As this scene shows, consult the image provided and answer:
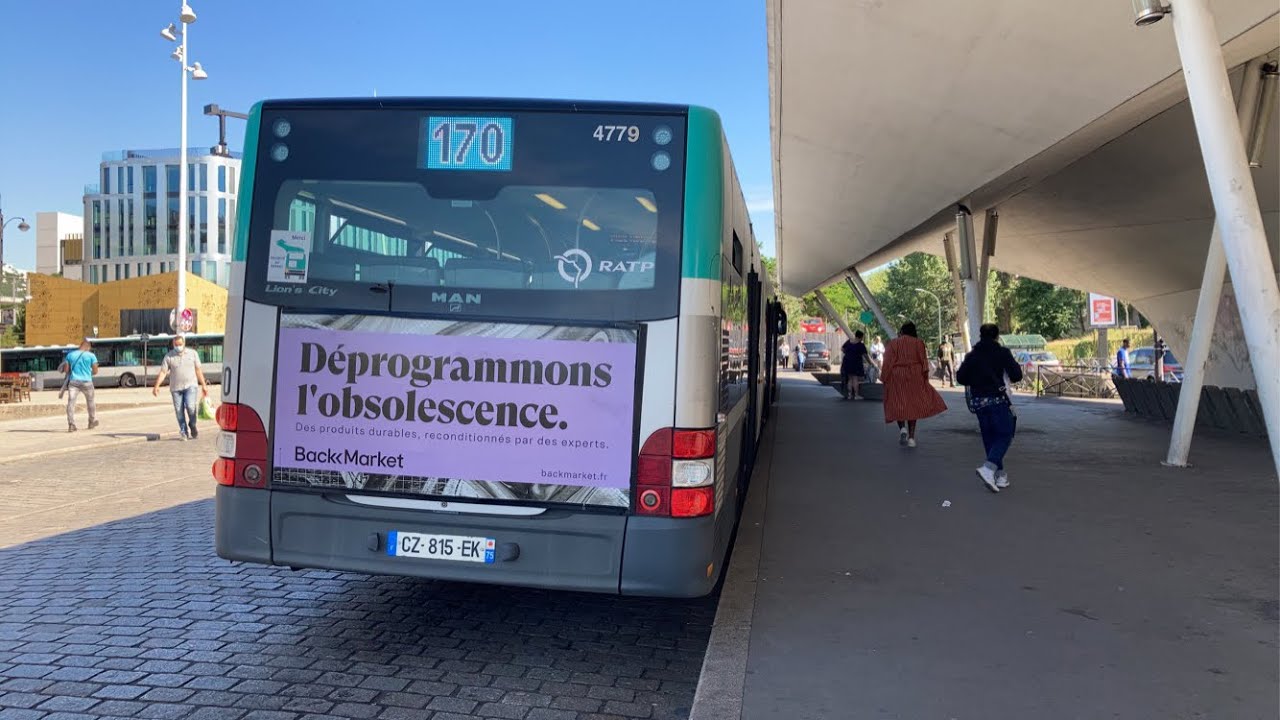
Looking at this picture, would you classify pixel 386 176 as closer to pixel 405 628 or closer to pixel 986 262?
pixel 405 628

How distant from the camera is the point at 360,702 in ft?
13.7

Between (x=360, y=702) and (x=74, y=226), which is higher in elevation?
(x=74, y=226)

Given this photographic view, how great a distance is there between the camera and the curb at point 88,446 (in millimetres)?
13610

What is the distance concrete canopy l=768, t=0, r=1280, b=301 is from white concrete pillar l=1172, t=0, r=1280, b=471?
3.29m

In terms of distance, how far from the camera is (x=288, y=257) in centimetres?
486

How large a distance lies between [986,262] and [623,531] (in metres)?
A: 18.0

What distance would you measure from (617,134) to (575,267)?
2.28ft

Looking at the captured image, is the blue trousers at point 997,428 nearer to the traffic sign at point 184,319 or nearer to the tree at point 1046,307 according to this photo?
the traffic sign at point 184,319

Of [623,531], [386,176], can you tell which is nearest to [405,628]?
[623,531]

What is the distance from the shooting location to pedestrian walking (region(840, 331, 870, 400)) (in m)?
25.9

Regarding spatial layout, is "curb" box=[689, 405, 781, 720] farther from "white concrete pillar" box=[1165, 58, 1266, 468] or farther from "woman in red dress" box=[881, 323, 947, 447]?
"white concrete pillar" box=[1165, 58, 1266, 468]

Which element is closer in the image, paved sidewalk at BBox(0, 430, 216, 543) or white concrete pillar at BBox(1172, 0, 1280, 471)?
white concrete pillar at BBox(1172, 0, 1280, 471)

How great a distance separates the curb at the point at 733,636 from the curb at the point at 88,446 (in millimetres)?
10824

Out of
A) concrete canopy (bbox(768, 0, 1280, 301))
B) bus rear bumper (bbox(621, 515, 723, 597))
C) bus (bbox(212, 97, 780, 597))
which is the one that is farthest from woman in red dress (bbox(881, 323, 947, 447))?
bus rear bumper (bbox(621, 515, 723, 597))
